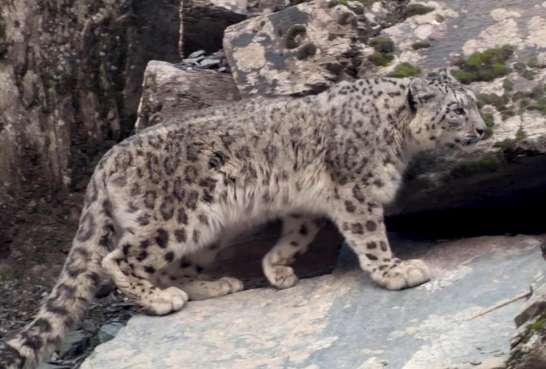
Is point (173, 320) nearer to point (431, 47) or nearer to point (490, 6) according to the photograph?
point (431, 47)

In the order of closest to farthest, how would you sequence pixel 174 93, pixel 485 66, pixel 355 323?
pixel 355 323, pixel 485 66, pixel 174 93

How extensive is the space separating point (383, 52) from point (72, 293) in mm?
2413

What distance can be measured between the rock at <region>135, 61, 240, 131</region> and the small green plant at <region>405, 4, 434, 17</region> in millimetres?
1244

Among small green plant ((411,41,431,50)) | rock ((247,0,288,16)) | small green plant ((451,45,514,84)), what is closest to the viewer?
small green plant ((451,45,514,84))

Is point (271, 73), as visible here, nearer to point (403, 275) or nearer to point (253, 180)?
point (253, 180)

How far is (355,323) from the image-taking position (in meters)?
5.79

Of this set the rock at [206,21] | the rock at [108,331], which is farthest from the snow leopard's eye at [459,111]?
the rock at [108,331]

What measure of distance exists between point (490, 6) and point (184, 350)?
2914mm

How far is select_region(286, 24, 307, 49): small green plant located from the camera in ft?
23.5

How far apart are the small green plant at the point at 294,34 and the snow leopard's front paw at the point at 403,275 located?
1.72 metres

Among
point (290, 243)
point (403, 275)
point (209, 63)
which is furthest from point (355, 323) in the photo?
point (209, 63)

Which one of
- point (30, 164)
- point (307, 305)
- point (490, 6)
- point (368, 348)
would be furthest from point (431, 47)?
point (30, 164)

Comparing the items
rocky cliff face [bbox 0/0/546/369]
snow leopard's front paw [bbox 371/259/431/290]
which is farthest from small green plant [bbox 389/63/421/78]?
snow leopard's front paw [bbox 371/259/431/290]

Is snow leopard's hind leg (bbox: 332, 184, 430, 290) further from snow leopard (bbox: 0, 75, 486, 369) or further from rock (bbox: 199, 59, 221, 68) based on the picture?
rock (bbox: 199, 59, 221, 68)
